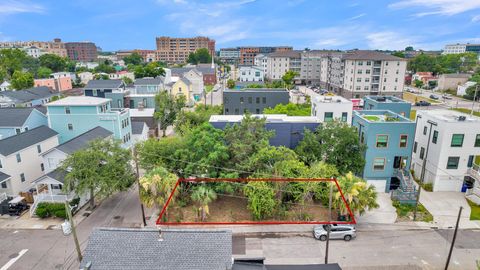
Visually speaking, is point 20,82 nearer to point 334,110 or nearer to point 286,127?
point 286,127

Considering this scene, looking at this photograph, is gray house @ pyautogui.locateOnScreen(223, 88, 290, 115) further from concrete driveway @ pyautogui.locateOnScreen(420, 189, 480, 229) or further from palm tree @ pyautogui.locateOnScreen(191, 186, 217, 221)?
palm tree @ pyautogui.locateOnScreen(191, 186, 217, 221)

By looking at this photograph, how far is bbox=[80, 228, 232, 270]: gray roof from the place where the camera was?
10875 mm

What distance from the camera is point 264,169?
842 inches

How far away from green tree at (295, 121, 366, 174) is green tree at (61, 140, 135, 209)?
14.1 meters

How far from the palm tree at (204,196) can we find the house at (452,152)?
17.3m

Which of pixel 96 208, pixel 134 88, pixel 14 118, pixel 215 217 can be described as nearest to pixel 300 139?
pixel 215 217

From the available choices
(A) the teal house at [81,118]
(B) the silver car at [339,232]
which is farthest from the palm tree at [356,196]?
(A) the teal house at [81,118]

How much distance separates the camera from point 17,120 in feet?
96.6

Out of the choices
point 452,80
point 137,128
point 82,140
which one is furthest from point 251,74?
point 82,140

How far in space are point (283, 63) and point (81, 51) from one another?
153 m

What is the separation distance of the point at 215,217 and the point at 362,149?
1307cm

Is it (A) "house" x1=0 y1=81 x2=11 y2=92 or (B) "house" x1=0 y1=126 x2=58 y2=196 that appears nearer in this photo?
(B) "house" x1=0 y1=126 x2=58 y2=196

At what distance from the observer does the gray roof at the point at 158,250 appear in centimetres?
1088

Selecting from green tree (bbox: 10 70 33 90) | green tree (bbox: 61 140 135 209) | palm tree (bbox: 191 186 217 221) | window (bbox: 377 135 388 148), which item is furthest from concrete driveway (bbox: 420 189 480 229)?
green tree (bbox: 10 70 33 90)
